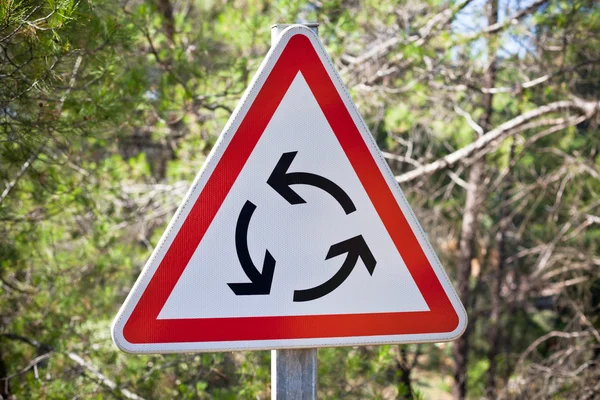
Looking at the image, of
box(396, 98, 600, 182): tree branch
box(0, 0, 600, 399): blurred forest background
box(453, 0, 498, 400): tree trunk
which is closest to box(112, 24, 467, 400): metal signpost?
box(0, 0, 600, 399): blurred forest background

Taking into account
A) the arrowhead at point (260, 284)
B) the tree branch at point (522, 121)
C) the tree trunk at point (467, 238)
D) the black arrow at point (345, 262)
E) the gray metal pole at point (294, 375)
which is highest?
the arrowhead at point (260, 284)

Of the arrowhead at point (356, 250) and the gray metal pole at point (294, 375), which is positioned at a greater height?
the arrowhead at point (356, 250)

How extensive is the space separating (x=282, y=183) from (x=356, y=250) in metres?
0.23

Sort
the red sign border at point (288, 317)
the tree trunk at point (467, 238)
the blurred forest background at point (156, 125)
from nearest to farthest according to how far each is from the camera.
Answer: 1. the red sign border at point (288, 317)
2. the blurred forest background at point (156, 125)
3. the tree trunk at point (467, 238)

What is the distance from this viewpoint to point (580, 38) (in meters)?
4.23

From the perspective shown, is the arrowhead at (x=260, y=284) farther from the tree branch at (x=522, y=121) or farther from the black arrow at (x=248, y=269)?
the tree branch at (x=522, y=121)

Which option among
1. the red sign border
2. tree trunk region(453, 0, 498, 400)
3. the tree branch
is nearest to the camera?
the red sign border

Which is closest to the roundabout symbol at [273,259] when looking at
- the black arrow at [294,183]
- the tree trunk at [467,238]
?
the black arrow at [294,183]

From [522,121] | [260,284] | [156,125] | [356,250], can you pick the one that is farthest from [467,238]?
[260,284]

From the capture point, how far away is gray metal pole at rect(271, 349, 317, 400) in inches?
56.7

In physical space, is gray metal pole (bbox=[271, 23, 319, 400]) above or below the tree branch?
above

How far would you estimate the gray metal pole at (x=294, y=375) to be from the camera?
4.72ft

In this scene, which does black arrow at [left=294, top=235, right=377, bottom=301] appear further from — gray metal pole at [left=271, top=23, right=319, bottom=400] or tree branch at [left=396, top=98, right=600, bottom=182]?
tree branch at [left=396, top=98, right=600, bottom=182]

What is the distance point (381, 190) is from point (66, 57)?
1.34m
